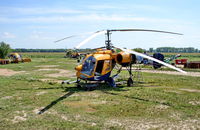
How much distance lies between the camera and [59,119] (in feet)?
26.6

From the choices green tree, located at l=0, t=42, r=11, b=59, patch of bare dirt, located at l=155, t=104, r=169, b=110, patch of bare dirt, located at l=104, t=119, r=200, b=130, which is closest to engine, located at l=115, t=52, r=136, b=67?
patch of bare dirt, located at l=155, t=104, r=169, b=110

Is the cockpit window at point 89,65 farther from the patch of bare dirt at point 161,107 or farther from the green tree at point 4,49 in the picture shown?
the green tree at point 4,49

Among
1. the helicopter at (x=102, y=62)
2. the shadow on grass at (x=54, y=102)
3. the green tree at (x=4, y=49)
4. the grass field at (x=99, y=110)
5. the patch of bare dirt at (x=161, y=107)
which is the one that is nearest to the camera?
the grass field at (x=99, y=110)

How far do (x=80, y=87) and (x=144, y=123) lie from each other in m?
7.62

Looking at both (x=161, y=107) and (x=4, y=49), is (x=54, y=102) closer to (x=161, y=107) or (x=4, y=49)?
(x=161, y=107)

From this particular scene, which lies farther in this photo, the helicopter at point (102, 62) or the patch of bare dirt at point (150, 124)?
the helicopter at point (102, 62)

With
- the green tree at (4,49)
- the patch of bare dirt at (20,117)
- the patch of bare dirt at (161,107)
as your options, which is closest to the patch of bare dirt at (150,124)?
the patch of bare dirt at (161,107)

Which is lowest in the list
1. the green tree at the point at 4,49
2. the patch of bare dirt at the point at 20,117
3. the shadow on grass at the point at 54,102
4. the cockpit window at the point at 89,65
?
the patch of bare dirt at the point at 20,117

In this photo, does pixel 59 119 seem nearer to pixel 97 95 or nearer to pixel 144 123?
pixel 144 123

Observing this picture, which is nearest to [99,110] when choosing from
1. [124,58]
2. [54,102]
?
[54,102]

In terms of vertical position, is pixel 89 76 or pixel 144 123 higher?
pixel 89 76

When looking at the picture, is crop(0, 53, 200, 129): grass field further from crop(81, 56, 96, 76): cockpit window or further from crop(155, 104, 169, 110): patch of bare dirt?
crop(81, 56, 96, 76): cockpit window

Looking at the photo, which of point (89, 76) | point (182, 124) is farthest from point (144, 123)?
point (89, 76)

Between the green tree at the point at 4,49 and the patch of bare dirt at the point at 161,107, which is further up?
the green tree at the point at 4,49
